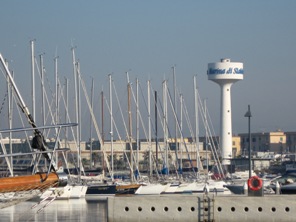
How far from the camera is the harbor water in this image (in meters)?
50.2

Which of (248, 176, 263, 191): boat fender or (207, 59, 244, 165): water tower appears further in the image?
(207, 59, 244, 165): water tower

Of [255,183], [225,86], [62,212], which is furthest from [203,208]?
[225,86]

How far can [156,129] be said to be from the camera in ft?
294

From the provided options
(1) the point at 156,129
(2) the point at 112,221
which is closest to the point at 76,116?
(1) the point at 156,129

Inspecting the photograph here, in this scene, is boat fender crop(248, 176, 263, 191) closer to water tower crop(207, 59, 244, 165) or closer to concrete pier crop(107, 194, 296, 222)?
concrete pier crop(107, 194, 296, 222)

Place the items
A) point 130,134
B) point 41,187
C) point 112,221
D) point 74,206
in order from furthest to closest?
point 130,134, point 74,206, point 112,221, point 41,187

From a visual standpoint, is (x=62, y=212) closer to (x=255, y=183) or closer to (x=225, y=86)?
(x=255, y=183)

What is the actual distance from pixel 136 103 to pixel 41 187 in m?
63.5

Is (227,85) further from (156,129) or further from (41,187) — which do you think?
(41,187)

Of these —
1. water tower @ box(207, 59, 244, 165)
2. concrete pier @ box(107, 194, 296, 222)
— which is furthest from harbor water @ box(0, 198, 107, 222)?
water tower @ box(207, 59, 244, 165)

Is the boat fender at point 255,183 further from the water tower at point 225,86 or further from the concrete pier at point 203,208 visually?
the water tower at point 225,86

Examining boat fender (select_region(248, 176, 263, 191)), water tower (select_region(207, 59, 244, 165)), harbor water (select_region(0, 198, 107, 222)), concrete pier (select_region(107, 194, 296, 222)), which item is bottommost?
harbor water (select_region(0, 198, 107, 222))

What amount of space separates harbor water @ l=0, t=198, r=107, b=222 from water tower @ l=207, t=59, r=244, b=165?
297ft

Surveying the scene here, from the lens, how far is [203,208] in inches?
1237
